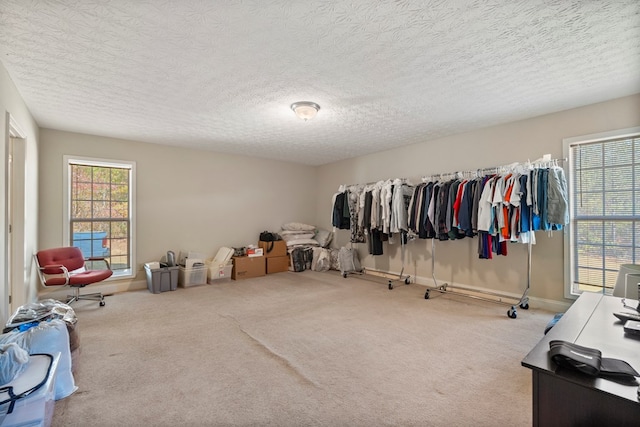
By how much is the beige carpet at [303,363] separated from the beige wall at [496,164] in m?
0.56

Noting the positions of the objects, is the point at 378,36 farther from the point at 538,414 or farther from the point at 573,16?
the point at 538,414

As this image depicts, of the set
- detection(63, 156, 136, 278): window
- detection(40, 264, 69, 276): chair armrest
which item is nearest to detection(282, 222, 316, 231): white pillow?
detection(63, 156, 136, 278): window

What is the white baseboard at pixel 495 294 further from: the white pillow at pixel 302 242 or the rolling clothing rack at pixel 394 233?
the white pillow at pixel 302 242

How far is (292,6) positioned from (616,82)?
330cm

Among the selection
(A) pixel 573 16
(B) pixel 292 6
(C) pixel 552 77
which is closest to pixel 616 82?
(C) pixel 552 77

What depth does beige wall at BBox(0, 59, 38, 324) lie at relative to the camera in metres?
2.54

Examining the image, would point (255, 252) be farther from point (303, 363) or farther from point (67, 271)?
point (303, 363)

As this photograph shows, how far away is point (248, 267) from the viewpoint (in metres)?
5.93

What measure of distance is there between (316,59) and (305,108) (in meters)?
0.97

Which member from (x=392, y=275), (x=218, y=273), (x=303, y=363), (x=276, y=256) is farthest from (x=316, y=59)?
(x=276, y=256)

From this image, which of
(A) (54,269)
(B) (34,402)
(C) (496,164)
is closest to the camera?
(B) (34,402)

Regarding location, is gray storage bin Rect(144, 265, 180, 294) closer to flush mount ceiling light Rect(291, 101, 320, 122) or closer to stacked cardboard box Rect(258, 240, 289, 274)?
stacked cardboard box Rect(258, 240, 289, 274)

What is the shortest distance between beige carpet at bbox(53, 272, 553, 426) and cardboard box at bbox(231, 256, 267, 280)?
1.50 metres

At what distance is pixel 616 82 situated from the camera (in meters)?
2.94
